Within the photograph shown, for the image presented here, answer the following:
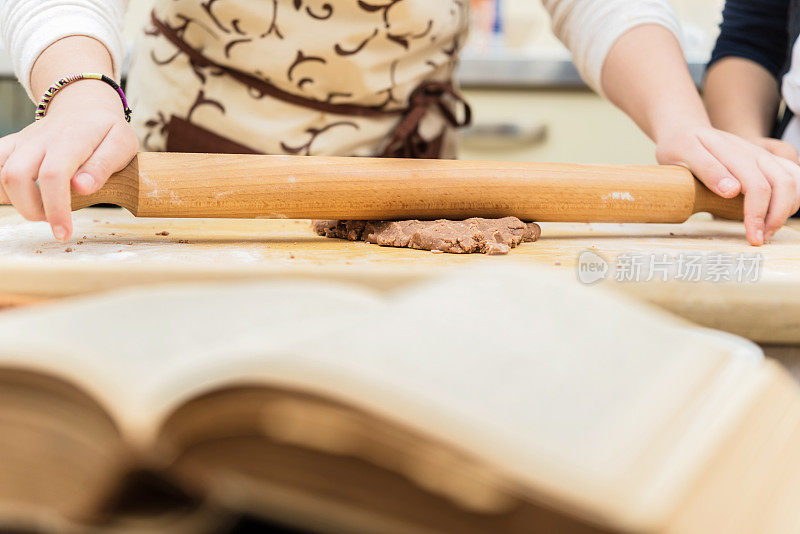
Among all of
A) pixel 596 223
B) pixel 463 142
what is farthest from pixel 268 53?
pixel 463 142

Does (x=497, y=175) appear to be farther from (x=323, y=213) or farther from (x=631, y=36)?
(x=631, y=36)

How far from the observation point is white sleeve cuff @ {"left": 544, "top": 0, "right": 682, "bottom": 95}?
107cm

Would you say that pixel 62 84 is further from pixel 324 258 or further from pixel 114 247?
pixel 324 258

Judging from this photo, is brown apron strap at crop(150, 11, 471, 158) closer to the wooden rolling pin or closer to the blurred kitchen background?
the wooden rolling pin

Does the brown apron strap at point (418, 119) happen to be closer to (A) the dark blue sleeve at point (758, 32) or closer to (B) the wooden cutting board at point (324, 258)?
(B) the wooden cutting board at point (324, 258)

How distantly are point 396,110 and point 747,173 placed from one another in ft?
1.63

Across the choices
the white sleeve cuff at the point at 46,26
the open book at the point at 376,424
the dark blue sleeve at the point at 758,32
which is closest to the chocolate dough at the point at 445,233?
the white sleeve cuff at the point at 46,26

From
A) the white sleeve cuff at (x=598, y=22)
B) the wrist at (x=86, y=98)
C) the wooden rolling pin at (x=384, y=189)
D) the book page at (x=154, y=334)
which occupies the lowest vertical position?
the wooden rolling pin at (x=384, y=189)

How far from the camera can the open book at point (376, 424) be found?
22 cm

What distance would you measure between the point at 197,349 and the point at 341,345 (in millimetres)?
53

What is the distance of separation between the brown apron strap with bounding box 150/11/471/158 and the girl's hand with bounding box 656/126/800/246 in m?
0.34

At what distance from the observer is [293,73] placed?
0.98 m

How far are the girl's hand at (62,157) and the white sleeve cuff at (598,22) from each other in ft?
2.37

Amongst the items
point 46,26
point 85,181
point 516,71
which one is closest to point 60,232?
point 85,181
